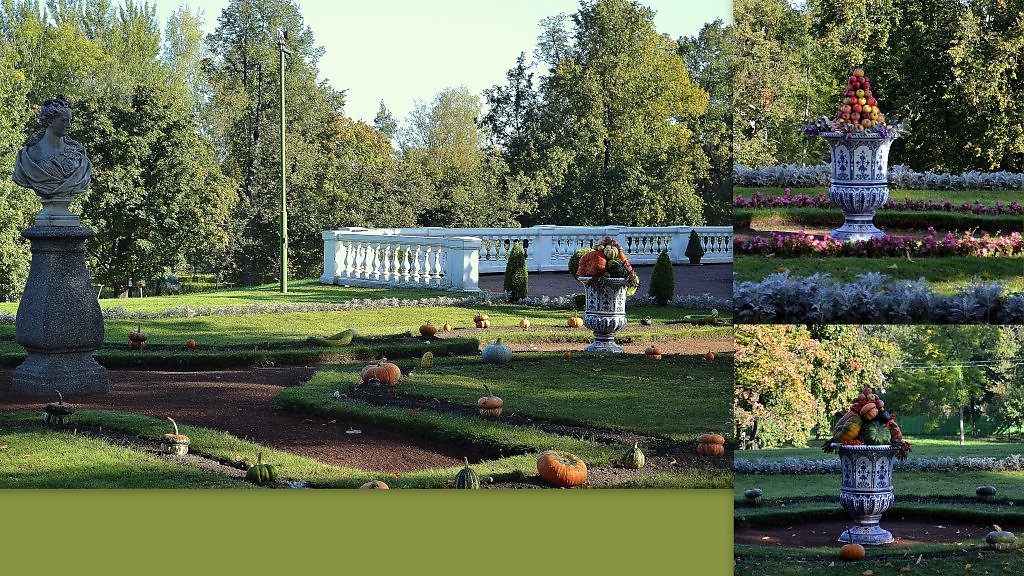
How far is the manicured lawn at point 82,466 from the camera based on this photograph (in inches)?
291

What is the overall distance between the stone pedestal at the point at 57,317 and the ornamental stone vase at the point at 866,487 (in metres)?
5.35

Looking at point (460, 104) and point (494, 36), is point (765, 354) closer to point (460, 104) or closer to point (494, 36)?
point (494, 36)

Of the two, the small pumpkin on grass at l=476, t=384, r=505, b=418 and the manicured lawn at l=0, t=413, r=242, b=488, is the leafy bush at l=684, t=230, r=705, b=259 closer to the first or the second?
the small pumpkin on grass at l=476, t=384, r=505, b=418

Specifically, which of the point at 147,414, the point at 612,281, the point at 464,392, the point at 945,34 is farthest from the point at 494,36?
the point at 945,34

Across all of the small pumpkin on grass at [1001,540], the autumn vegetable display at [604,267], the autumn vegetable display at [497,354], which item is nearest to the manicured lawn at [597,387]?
the autumn vegetable display at [497,354]

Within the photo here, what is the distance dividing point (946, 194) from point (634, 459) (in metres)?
2.72

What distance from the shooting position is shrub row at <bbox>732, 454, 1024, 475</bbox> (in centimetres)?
687

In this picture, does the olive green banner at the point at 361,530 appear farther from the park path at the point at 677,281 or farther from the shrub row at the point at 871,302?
the park path at the point at 677,281

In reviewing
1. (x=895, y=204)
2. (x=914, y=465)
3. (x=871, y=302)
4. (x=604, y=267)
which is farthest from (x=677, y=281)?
(x=871, y=302)

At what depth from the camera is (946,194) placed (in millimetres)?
5996

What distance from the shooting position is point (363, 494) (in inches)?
301

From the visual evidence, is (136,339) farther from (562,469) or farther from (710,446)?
(710,446)

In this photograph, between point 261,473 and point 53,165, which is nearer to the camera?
point 261,473

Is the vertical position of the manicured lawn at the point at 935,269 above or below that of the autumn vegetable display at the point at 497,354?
above
